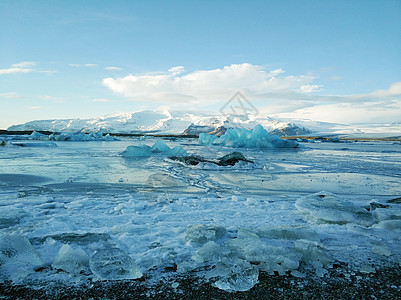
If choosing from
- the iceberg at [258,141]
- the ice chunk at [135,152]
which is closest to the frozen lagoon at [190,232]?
the ice chunk at [135,152]

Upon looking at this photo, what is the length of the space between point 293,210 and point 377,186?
3.59 meters

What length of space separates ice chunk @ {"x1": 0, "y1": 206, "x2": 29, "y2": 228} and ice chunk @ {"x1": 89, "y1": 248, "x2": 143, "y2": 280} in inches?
61.4

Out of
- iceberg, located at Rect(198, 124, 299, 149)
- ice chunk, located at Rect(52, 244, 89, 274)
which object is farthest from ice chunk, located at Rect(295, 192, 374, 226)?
A: iceberg, located at Rect(198, 124, 299, 149)

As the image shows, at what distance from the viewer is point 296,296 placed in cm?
158

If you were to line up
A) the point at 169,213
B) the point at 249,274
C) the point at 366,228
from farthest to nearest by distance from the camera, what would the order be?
the point at 169,213 → the point at 366,228 → the point at 249,274

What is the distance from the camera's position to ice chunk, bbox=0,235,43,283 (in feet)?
5.89

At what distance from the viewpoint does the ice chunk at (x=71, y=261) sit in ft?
6.16

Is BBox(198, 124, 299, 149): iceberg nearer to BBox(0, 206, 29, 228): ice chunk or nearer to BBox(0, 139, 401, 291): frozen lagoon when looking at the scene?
BBox(0, 139, 401, 291): frozen lagoon

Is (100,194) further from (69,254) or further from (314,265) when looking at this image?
(314,265)

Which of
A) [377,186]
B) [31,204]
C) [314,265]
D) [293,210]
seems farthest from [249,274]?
[377,186]

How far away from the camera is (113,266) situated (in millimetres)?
1882

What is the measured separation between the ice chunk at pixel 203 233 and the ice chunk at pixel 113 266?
0.68 m

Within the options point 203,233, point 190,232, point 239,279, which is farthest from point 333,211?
point 239,279

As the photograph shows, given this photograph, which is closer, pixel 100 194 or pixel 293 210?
pixel 293 210
